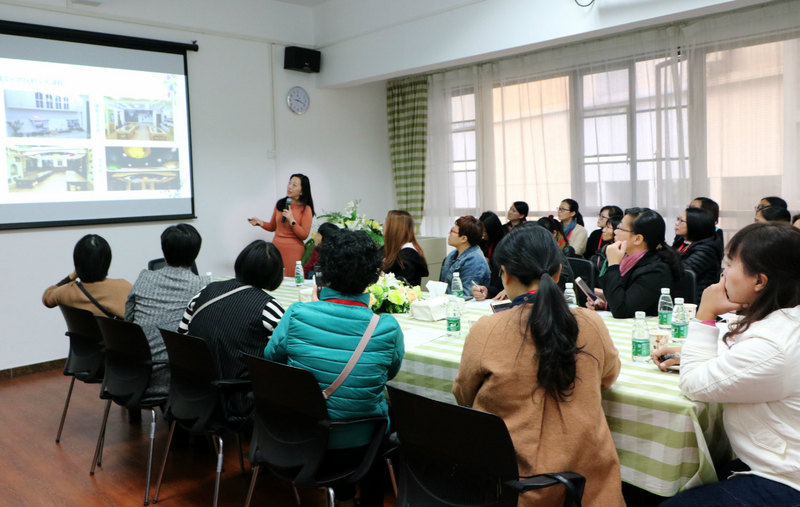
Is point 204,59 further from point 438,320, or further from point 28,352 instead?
point 438,320

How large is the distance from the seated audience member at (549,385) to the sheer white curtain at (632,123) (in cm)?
440

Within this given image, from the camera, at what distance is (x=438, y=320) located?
10.4 ft

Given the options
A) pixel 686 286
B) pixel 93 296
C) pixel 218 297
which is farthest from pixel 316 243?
pixel 686 286

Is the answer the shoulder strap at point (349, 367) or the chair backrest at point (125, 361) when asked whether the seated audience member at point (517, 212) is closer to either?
the chair backrest at point (125, 361)

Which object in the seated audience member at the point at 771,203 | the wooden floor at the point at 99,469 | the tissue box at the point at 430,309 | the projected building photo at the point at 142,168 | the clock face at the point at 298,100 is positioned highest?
the clock face at the point at 298,100

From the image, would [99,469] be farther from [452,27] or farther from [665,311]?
[452,27]

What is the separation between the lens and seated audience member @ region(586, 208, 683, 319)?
2.90 m

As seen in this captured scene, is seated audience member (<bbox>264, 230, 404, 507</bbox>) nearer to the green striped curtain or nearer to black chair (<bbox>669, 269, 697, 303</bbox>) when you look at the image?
black chair (<bbox>669, 269, 697, 303</bbox>)

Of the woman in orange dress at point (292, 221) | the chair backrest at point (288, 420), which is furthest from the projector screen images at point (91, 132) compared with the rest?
the chair backrest at point (288, 420)

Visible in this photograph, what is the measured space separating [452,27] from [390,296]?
3.35 metres

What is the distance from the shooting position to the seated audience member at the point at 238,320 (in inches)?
104

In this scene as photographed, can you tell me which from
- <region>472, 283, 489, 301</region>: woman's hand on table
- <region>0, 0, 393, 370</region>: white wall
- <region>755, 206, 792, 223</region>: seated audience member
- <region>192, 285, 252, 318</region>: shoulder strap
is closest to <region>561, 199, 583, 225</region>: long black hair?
<region>755, 206, 792, 223</region>: seated audience member

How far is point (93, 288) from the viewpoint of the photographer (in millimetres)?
3678

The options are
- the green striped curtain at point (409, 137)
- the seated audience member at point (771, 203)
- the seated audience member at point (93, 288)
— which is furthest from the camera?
the green striped curtain at point (409, 137)
